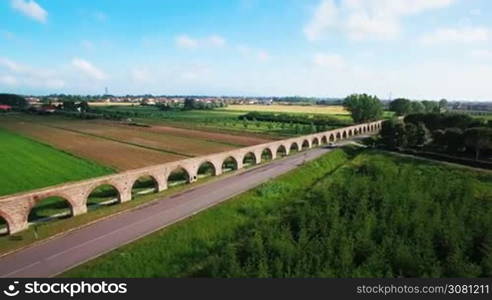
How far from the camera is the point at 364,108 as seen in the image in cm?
11256

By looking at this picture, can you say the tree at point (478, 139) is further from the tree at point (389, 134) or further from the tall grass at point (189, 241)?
the tall grass at point (189, 241)

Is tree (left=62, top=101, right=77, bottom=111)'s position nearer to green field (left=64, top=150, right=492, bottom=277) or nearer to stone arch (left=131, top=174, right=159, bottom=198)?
stone arch (left=131, top=174, right=159, bottom=198)

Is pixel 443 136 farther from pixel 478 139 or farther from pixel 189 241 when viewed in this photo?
pixel 189 241

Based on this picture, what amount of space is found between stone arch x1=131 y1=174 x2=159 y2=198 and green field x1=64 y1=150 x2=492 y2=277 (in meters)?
8.19

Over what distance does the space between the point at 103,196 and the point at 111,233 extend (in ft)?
36.3

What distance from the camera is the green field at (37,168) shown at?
127 feet

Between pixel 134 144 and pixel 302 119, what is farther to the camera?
pixel 302 119

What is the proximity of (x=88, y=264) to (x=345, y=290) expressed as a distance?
14203 mm

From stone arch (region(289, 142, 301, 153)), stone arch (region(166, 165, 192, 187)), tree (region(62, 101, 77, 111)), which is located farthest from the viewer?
tree (region(62, 101, 77, 111))

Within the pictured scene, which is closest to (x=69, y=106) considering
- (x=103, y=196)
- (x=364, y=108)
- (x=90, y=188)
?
(x=364, y=108)

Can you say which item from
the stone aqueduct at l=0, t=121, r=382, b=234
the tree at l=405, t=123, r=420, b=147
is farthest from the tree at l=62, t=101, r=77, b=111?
the tree at l=405, t=123, r=420, b=147

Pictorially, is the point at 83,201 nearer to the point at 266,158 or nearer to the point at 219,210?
the point at 219,210

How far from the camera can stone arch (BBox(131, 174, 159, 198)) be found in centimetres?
3654

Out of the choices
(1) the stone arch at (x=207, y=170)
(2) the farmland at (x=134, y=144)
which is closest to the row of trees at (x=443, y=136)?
(2) the farmland at (x=134, y=144)
